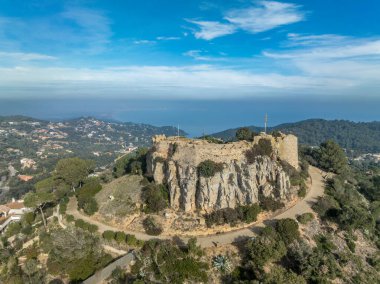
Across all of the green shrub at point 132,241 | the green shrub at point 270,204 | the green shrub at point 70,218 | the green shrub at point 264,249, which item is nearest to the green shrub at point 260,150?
the green shrub at point 270,204

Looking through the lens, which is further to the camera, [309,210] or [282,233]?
[309,210]

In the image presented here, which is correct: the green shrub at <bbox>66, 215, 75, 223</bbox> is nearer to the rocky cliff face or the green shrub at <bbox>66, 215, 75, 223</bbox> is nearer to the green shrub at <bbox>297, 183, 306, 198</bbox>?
the rocky cliff face

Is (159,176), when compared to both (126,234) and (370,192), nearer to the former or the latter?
(126,234)

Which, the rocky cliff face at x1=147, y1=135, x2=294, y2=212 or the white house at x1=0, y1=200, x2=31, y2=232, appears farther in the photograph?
the white house at x1=0, y1=200, x2=31, y2=232

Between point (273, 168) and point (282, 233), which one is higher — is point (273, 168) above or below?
above

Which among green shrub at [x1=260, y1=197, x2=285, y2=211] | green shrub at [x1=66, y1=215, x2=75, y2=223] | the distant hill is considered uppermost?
green shrub at [x1=260, y1=197, x2=285, y2=211]

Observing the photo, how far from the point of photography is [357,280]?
26.4m

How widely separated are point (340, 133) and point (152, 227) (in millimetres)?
137781

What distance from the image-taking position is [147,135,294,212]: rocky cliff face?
32219 millimetres

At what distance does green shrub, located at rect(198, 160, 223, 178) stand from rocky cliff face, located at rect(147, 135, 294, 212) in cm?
32

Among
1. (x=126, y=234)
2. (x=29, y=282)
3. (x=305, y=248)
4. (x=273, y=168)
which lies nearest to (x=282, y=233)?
(x=305, y=248)

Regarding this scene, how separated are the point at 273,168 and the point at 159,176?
41.9 feet

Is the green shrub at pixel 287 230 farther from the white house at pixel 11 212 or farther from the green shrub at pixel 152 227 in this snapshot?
the white house at pixel 11 212

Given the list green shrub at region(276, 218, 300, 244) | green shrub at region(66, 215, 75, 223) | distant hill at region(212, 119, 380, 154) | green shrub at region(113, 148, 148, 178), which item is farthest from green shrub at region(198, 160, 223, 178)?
distant hill at region(212, 119, 380, 154)
